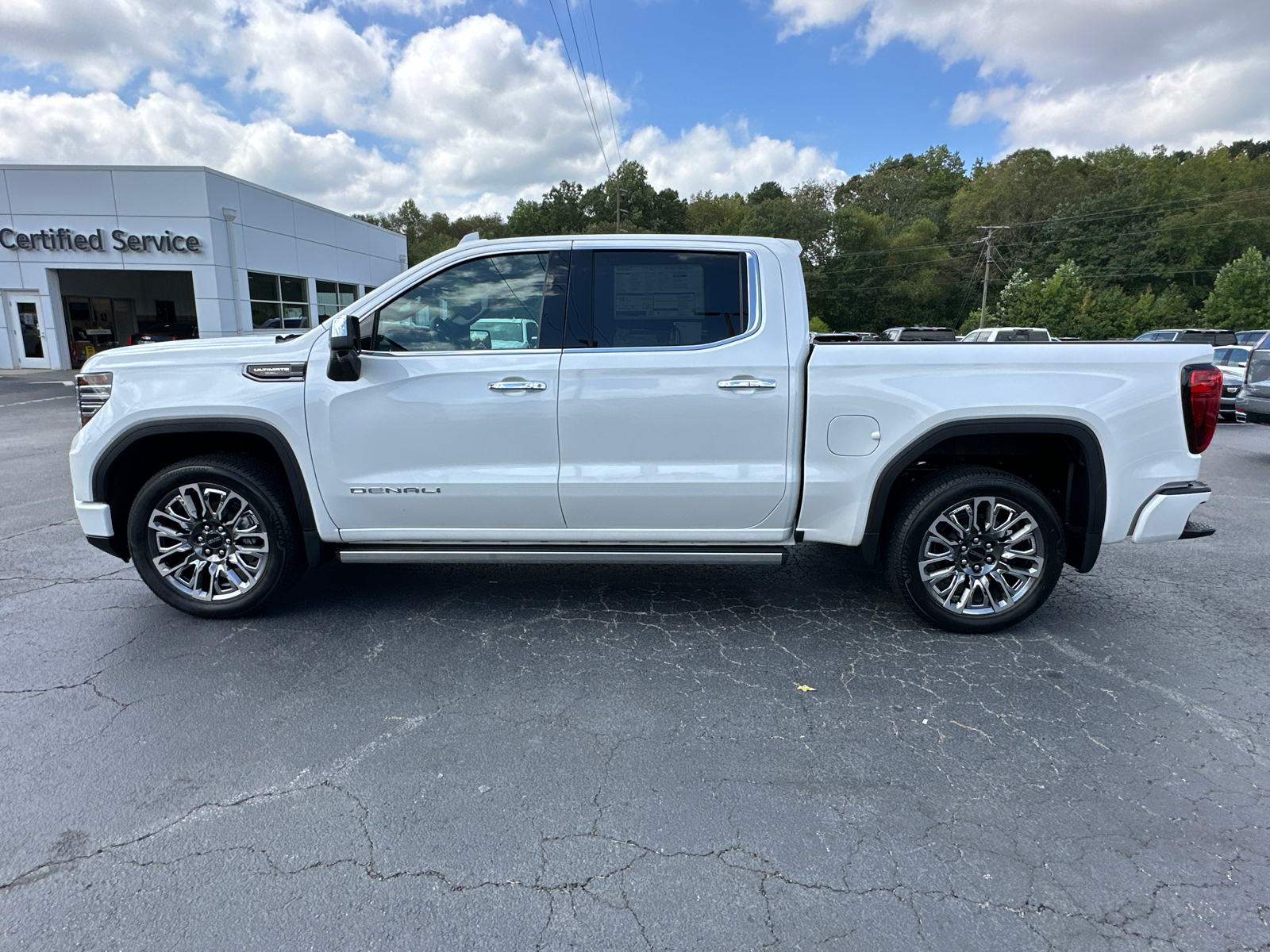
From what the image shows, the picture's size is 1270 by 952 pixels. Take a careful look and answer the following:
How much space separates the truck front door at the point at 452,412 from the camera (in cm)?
387

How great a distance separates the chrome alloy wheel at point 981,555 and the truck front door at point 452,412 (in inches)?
81.5

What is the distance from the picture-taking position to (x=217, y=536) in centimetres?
416

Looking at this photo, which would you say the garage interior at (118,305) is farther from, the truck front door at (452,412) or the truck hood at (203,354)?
the truck front door at (452,412)

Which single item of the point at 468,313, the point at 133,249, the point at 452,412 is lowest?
the point at 452,412

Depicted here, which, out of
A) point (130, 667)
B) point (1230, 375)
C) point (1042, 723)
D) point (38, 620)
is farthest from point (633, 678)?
point (1230, 375)

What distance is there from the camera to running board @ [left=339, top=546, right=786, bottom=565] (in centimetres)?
397

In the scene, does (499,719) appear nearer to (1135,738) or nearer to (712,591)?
(712,591)

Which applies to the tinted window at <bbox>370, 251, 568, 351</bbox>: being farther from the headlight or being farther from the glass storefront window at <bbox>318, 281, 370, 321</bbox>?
the glass storefront window at <bbox>318, 281, 370, 321</bbox>

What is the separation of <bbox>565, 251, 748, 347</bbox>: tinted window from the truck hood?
1460mm

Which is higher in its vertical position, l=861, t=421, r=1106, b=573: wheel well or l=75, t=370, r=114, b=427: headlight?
l=75, t=370, r=114, b=427: headlight

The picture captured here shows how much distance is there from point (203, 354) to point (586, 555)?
7.68ft

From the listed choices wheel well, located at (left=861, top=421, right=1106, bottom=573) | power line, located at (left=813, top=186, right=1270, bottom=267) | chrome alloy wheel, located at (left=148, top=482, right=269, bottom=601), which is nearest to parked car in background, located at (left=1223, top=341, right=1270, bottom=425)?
wheel well, located at (left=861, top=421, right=1106, bottom=573)

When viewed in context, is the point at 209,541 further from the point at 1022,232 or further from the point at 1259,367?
the point at 1022,232

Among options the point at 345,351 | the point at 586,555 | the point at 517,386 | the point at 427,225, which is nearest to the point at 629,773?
the point at 586,555
